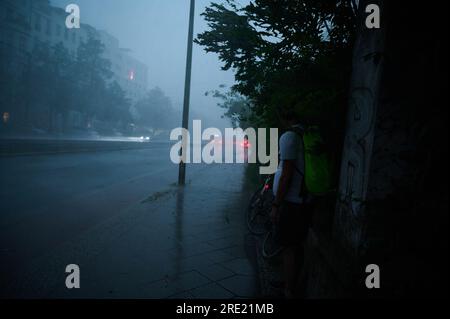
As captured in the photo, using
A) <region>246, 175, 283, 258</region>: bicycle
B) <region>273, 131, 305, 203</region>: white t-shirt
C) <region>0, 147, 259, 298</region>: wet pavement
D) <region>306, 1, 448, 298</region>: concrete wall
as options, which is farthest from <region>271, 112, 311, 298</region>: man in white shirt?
<region>246, 175, 283, 258</region>: bicycle

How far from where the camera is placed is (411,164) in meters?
1.90

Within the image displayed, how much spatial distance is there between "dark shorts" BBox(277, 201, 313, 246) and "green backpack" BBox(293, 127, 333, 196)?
0.16 metres

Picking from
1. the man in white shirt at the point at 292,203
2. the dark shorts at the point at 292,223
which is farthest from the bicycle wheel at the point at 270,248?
the dark shorts at the point at 292,223

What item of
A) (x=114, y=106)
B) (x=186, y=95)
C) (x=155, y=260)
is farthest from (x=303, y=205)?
(x=114, y=106)

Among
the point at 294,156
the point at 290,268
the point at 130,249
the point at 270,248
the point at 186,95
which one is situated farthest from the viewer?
the point at 186,95

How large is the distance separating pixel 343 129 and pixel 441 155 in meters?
1.26

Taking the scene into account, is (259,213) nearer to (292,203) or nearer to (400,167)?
(292,203)

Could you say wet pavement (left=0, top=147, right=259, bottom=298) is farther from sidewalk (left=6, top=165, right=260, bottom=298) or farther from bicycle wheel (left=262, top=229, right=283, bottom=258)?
bicycle wheel (left=262, top=229, right=283, bottom=258)

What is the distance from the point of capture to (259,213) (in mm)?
→ 5422

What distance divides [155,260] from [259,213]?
7.11 ft

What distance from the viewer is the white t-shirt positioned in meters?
2.75
